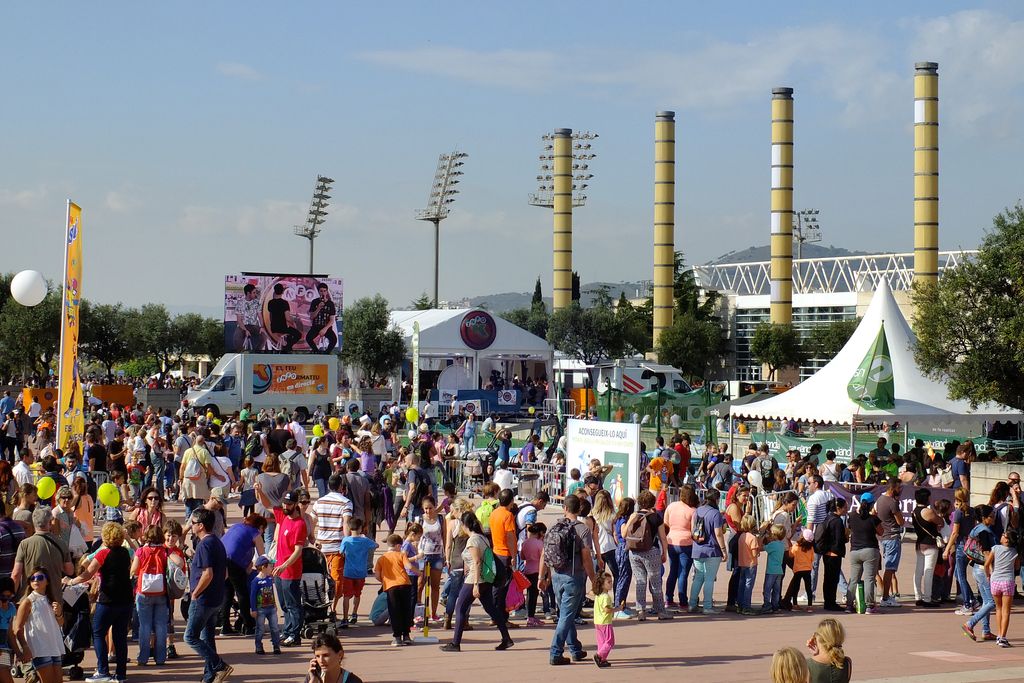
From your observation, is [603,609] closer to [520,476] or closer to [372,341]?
[520,476]

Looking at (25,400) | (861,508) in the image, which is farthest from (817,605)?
(25,400)

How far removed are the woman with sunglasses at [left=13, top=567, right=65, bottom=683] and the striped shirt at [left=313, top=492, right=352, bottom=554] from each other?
386 centimetres

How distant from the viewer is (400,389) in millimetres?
51875

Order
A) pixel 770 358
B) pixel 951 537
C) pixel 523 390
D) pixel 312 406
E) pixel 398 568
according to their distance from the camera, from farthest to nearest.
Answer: pixel 770 358 < pixel 523 390 < pixel 312 406 < pixel 951 537 < pixel 398 568

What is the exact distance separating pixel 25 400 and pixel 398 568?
987 inches

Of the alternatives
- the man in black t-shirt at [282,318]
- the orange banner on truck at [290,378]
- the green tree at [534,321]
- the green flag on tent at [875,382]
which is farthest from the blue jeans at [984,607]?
the green tree at [534,321]

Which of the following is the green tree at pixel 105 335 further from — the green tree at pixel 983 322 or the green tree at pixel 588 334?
the green tree at pixel 983 322

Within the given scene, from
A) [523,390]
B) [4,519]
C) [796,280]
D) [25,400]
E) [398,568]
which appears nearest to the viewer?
[4,519]

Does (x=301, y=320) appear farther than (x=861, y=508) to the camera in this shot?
Result: Yes

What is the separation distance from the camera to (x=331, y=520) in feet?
38.5

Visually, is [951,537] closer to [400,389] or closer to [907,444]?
[907,444]

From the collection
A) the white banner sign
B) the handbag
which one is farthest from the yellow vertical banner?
the handbag

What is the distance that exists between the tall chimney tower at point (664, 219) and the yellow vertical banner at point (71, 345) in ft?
187

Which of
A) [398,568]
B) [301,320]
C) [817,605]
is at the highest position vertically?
[301,320]
